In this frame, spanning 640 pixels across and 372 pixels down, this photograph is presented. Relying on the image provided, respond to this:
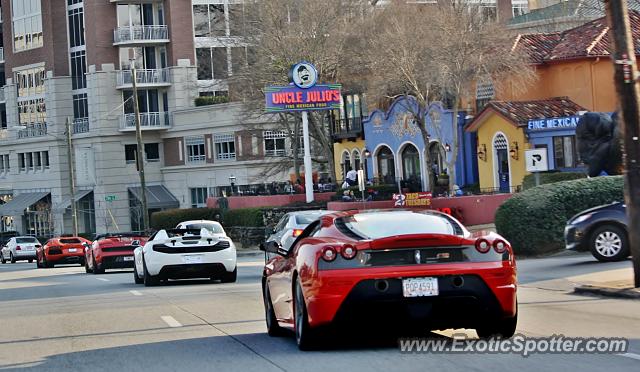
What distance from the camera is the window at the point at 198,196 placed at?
3024 inches

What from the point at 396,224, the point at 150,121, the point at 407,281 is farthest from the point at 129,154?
the point at 407,281

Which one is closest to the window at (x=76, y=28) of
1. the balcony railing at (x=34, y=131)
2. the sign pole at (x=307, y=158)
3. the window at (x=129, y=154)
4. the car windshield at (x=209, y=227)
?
the balcony railing at (x=34, y=131)

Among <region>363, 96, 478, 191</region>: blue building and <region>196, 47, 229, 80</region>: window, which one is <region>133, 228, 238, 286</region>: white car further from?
<region>196, 47, 229, 80</region>: window

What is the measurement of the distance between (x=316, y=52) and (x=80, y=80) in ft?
109

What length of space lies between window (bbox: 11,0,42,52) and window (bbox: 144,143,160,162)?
40.1 feet

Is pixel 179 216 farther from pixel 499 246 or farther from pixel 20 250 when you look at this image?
pixel 499 246

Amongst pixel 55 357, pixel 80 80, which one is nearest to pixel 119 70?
pixel 80 80

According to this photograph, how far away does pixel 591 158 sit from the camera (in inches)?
1245

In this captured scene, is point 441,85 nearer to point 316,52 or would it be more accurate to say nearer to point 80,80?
point 316,52

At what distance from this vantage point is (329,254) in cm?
1066

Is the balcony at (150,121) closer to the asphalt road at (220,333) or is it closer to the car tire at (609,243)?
the asphalt road at (220,333)

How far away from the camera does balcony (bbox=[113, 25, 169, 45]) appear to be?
257 feet

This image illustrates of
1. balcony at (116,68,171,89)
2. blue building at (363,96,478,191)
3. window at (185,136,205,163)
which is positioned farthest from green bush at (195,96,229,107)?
blue building at (363,96,478,191)

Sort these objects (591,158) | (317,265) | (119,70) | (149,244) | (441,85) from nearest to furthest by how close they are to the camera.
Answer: (317,265) < (149,244) < (591,158) < (441,85) < (119,70)
